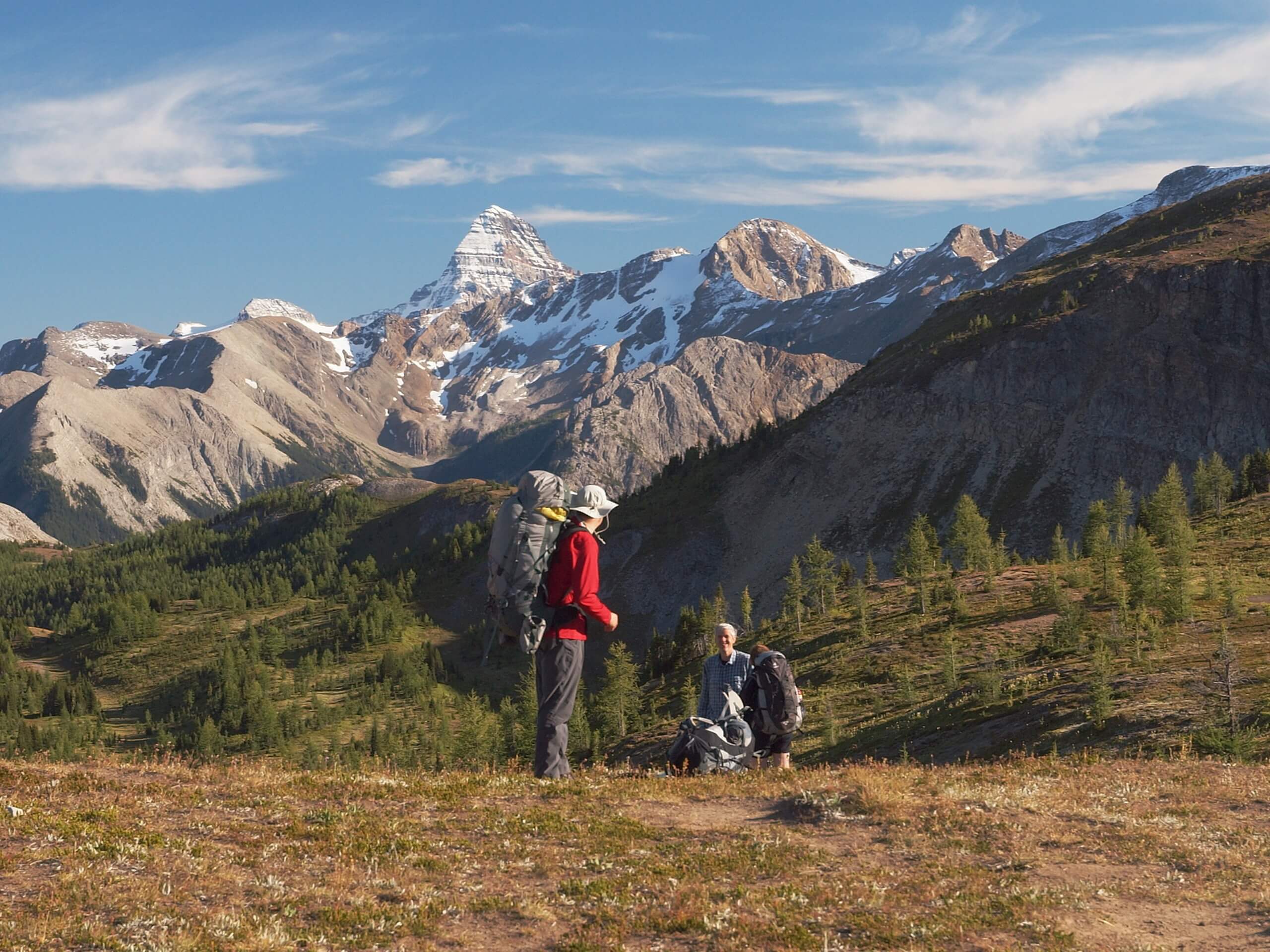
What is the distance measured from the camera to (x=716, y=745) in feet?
71.9

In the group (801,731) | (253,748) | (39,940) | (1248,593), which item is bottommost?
(253,748)

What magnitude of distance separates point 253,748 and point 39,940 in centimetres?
13612

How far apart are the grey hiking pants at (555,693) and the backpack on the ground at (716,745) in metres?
2.78

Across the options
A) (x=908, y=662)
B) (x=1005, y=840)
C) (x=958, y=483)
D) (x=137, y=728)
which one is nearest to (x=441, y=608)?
(x=137, y=728)

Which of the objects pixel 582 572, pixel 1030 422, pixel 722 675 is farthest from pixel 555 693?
pixel 1030 422

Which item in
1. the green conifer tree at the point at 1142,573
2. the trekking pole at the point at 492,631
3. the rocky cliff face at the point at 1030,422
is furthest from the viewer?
the rocky cliff face at the point at 1030,422

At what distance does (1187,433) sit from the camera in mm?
147125

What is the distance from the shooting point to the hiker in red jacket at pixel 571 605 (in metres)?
19.2

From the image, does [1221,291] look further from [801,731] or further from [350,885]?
[350,885]

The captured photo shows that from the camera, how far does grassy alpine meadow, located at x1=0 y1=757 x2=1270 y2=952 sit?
11.7 meters

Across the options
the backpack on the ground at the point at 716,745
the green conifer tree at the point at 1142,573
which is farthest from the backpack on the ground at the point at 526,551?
the green conifer tree at the point at 1142,573

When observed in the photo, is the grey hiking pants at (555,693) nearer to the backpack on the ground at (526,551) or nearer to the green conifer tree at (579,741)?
the backpack on the ground at (526,551)

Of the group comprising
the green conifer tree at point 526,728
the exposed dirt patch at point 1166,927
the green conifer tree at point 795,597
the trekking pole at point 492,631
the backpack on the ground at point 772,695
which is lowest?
the green conifer tree at point 526,728

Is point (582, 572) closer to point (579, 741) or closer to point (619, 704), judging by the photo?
point (579, 741)
